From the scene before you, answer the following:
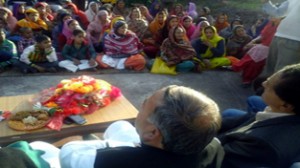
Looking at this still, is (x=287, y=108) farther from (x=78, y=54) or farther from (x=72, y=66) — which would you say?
(x=78, y=54)

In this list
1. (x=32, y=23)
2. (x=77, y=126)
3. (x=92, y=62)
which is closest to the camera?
(x=77, y=126)

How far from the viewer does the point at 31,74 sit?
4871mm

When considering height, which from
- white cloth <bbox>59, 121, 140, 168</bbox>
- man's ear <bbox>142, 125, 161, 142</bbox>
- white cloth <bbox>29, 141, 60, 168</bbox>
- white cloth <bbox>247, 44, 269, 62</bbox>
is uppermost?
man's ear <bbox>142, 125, 161, 142</bbox>

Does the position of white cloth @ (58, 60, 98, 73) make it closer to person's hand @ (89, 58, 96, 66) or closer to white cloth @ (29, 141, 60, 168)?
person's hand @ (89, 58, 96, 66)

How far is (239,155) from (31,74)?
4.00 metres

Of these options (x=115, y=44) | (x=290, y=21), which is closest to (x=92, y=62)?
(x=115, y=44)

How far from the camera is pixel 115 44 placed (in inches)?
222

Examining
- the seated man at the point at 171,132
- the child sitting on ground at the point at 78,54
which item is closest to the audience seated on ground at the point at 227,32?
the child sitting on ground at the point at 78,54

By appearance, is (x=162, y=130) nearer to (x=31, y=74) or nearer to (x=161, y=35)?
(x=31, y=74)

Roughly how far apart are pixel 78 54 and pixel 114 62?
59cm

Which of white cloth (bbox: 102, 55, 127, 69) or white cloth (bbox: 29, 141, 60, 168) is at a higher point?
white cloth (bbox: 29, 141, 60, 168)

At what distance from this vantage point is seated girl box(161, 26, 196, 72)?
17.9ft

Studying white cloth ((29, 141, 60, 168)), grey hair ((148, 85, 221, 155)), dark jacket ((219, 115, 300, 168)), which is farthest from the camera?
white cloth ((29, 141, 60, 168))

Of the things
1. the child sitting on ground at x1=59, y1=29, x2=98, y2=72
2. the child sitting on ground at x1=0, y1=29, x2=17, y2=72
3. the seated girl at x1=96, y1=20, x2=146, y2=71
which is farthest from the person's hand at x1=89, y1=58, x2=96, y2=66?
the child sitting on ground at x1=0, y1=29, x2=17, y2=72
